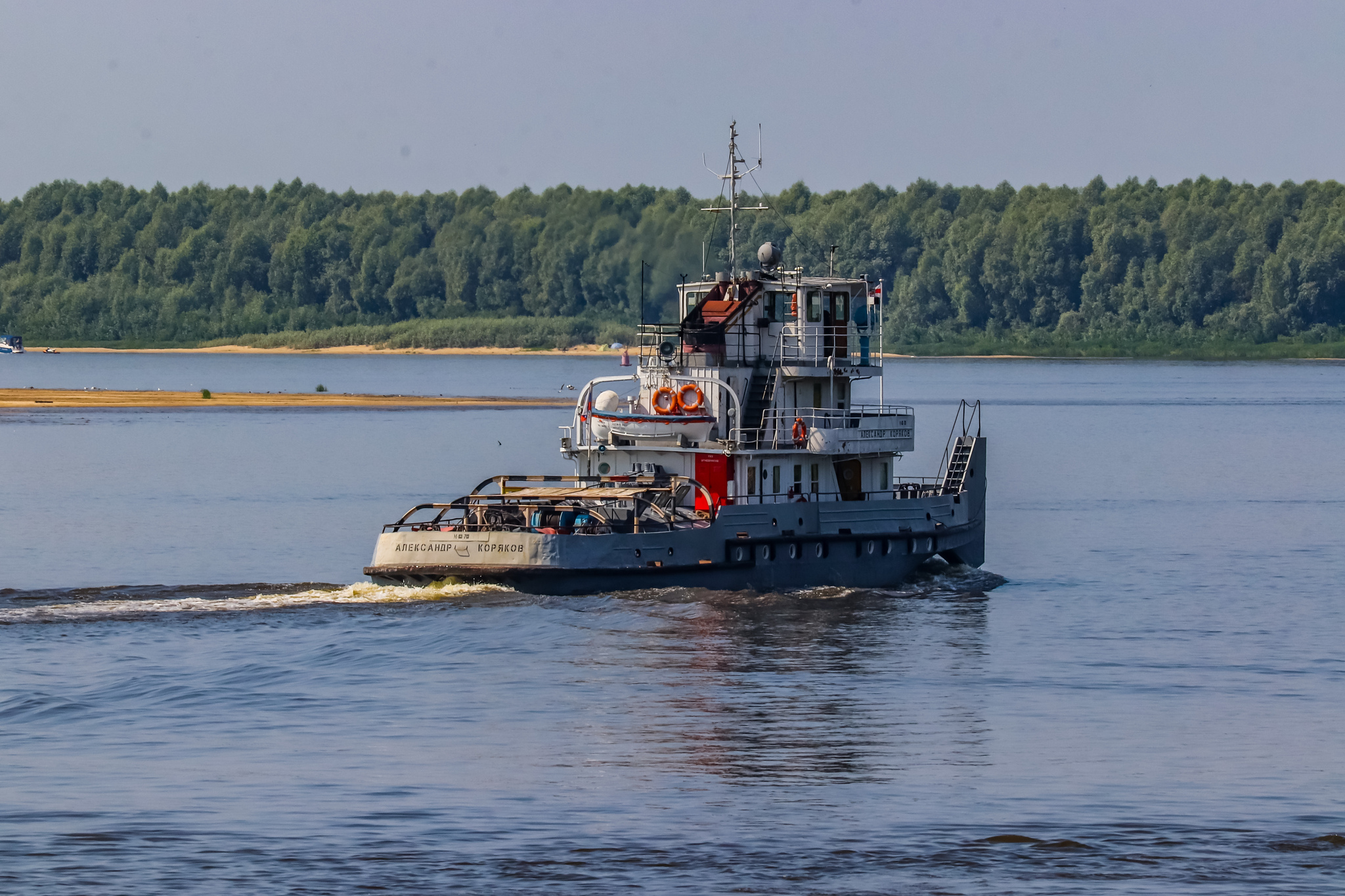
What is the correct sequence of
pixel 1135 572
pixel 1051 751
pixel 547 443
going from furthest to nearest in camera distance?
1. pixel 547 443
2. pixel 1135 572
3. pixel 1051 751

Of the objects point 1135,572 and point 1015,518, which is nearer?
point 1135,572

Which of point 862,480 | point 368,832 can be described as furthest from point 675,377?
point 368,832

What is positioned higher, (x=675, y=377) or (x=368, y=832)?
(x=675, y=377)

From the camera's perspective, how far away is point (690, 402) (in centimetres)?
4475

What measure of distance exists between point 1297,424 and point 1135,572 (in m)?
80.2

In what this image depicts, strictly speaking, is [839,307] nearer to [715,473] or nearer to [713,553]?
[715,473]

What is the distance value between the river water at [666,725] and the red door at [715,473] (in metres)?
3.04

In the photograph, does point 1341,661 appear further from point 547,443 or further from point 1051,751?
point 547,443

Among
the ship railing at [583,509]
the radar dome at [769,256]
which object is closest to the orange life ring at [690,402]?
the ship railing at [583,509]

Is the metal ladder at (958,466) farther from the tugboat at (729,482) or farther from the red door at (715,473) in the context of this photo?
the red door at (715,473)

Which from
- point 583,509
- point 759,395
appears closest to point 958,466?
point 759,395

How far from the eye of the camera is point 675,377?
45094 mm

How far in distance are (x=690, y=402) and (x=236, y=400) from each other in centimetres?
9911

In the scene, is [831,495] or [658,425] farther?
[831,495]
